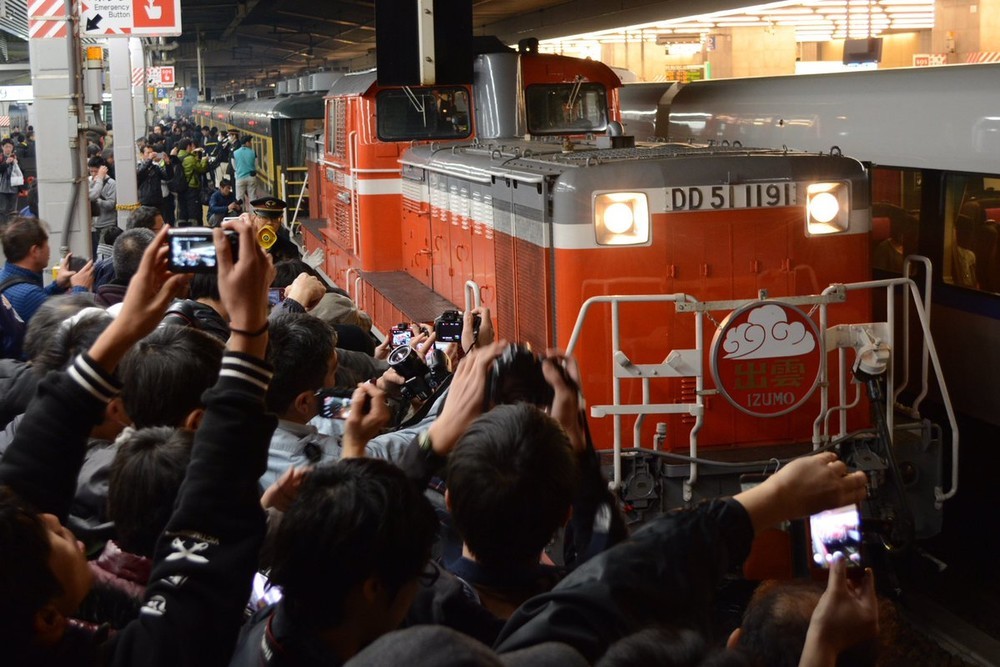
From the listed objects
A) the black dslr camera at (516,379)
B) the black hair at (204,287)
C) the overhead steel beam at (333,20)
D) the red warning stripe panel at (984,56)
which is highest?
the overhead steel beam at (333,20)

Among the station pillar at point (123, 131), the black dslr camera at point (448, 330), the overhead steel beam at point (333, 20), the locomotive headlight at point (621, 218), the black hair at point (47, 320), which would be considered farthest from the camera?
the overhead steel beam at point (333, 20)

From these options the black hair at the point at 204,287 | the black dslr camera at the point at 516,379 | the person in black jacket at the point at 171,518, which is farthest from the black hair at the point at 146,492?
the black hair at the point at 204,287

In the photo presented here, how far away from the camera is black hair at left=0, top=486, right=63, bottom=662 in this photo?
79.3 inches

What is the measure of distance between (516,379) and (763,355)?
3.09 meters

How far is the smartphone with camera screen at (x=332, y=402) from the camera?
429cm

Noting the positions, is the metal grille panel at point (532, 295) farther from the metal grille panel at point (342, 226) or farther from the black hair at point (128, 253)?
the metal grille panel at point (342, 226)

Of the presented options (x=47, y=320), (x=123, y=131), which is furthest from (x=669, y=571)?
(x=123, y=131)

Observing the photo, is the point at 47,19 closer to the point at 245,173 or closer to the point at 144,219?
the point at 144,219

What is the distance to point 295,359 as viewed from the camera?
388 centimetres

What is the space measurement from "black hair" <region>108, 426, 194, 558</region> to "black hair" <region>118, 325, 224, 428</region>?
0.53 m

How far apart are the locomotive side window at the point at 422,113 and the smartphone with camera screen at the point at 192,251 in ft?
26.1

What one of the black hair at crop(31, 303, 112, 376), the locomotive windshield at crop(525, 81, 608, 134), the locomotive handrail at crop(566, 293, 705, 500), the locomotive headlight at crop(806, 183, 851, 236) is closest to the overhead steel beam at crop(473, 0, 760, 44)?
the locomotive windshield at crop(525, 81, 608, 134)

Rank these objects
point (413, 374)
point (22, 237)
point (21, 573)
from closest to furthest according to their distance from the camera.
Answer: point (21, 573)
point (413, 374)
point (22, 237)

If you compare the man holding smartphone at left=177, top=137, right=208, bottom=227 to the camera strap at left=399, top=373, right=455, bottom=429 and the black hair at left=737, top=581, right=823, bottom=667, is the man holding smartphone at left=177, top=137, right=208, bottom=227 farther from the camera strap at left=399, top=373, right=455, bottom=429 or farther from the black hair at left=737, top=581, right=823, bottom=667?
the black hair at left=737, top=581, right=823, bottom=667
